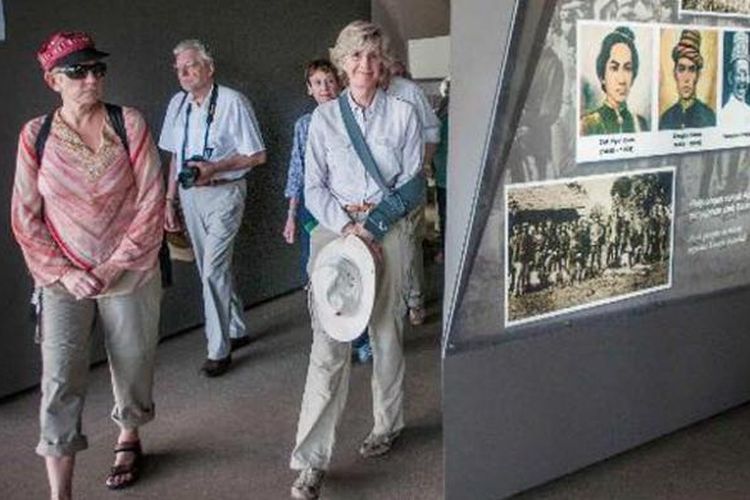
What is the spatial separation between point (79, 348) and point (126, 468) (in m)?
0.62

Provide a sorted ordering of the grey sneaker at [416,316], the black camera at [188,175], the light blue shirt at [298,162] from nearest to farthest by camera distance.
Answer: the black camera at [188,175]
the light blue shirt at [298,162]
the grey sneaker at [416,316]

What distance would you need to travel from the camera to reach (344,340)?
2893mm

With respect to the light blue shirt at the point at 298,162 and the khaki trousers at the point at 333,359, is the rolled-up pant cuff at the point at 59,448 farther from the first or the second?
the light blue shirt at the point at 298,162

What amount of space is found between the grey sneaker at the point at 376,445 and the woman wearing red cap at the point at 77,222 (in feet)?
3.45

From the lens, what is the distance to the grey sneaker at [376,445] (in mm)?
3395

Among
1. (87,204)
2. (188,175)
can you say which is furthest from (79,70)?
(188,175)

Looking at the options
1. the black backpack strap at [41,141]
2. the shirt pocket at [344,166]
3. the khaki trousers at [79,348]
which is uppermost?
the black backpack strap at [41,141]

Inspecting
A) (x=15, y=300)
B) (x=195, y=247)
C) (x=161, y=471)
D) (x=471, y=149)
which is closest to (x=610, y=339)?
(x=471, y=149)

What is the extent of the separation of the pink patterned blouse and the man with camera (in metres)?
1.35

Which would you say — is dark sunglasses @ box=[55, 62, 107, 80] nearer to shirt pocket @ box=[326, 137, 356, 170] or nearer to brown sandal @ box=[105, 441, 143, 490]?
shirt pocket @ box=[326, 137, 356, 170]

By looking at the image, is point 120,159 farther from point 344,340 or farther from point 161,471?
point 161,471

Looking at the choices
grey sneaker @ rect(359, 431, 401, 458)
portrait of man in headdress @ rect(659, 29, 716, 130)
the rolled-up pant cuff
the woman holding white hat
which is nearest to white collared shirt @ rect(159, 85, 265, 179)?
the woman holding white hat

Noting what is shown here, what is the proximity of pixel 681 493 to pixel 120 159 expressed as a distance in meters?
2.30

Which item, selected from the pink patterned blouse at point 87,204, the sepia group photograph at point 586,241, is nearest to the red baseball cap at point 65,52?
the pink patterned blouse at point 87,204
